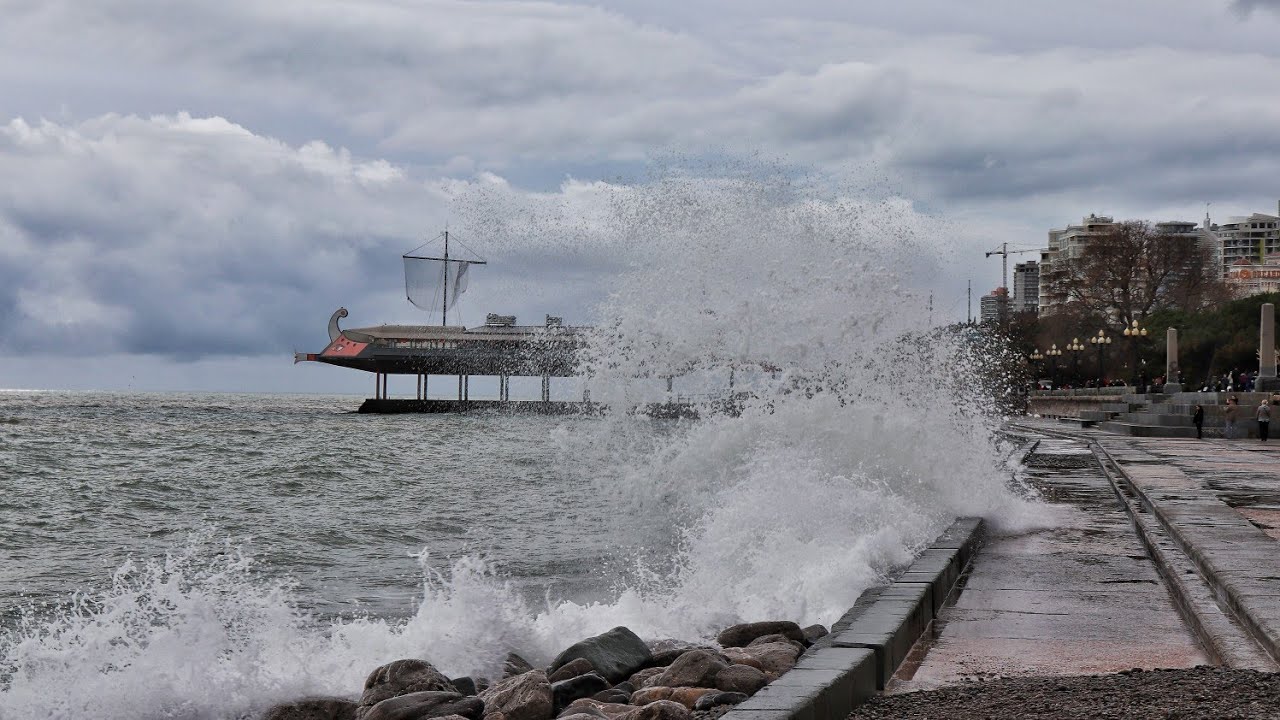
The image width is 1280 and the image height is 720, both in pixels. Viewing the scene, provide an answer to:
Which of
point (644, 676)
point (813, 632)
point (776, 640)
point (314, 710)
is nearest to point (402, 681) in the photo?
point (314, 710)

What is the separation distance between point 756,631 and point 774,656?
759 mm

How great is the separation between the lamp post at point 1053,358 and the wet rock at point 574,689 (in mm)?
80442

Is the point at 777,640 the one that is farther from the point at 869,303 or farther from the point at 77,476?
the point at 77,476

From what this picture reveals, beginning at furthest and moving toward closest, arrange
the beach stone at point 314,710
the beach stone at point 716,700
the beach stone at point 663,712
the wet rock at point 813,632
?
1. the wet rock at point 813,632
2. the beach stone at point 314,710
3. the beach stone at point 716,700
4. the beach stone at point 663,712

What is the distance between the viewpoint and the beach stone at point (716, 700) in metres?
5.62

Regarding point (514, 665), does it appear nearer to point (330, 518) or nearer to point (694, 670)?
point (694, 670)

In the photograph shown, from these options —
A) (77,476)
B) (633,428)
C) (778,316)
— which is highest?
(778,316)

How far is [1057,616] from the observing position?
6.46m

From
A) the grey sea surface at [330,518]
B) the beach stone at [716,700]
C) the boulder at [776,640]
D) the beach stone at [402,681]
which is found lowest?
the grey sea surface at [330,518]

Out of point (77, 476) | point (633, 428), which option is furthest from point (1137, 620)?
point (77, 476)

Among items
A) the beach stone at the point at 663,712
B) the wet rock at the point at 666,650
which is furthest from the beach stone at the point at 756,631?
the beach stone at the point at 663,712

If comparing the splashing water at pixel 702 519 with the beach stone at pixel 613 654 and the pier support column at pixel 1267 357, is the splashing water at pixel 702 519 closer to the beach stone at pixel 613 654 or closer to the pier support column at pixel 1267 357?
the beach stone at pixel 613 654

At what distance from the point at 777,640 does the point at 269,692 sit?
2.99 meters

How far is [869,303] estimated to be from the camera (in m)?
11.8
